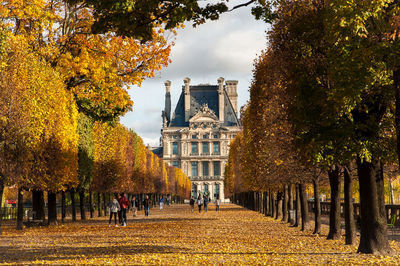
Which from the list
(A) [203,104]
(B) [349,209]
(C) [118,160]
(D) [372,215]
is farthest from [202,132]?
(D) [372,215]

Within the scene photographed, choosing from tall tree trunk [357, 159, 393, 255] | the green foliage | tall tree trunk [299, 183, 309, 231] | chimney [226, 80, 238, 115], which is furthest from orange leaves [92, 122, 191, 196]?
chimney [226, 80, 238, 115]

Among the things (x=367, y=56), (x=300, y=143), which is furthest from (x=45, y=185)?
(x=367, y=56)

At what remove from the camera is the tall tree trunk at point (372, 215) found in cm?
1484

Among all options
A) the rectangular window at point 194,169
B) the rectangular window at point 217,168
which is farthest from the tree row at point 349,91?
the rectangular window at point 217,168

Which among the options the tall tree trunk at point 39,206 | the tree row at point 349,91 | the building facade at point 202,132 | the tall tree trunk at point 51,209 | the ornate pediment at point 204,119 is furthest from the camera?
the building facade at point 202,132

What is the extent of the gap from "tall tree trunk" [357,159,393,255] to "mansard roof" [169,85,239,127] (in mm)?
150987

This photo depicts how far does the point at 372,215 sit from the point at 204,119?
15129cm

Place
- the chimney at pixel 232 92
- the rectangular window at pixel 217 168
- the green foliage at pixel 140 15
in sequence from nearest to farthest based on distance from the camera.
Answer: the green foliage at pixel 140 15 < the rectangular window at pixel 217 168 < the chimney at pixel 232 92

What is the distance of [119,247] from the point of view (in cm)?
1802

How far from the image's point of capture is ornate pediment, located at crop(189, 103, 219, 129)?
541 ft

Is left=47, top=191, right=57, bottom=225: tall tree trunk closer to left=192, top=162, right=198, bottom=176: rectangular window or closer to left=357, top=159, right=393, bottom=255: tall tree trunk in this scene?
left=357, top=159, right=393, bottom=255: tall tree trunk

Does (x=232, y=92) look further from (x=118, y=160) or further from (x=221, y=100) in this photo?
(x=118, y=160)

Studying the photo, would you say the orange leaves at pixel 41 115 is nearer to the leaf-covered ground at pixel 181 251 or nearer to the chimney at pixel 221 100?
the leaf-covered ground at pixel 181 251

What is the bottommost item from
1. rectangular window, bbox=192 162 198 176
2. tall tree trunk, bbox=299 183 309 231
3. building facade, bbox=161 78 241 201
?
tall tree trunk, bbox=299 183 309 231
